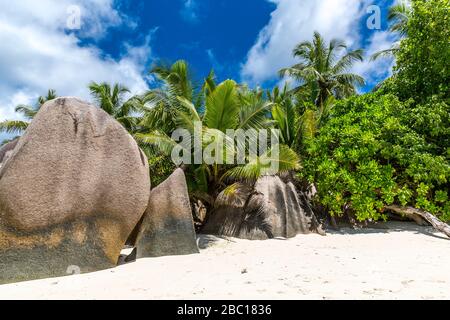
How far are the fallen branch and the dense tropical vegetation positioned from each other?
0.20 meters

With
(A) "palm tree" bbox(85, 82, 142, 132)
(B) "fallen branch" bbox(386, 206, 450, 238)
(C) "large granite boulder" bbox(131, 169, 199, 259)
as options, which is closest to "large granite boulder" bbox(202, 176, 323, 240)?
(B) "fallen branch" bbox(386, 206, 450, 238)

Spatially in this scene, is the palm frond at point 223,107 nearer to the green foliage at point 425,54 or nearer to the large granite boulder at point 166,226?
the large granite boulder at point 166,226

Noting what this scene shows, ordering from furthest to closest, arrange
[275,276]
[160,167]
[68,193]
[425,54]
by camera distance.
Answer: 1. [160,167]
2. [425,54]
3. [68,193]
4. [275,276]

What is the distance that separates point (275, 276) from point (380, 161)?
677 centimetres

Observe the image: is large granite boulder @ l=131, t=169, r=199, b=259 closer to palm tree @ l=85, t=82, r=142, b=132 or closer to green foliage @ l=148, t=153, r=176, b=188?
green foliage @ l=148, t=153, r=176, b=188

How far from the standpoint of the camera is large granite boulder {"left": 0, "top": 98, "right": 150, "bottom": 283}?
482 centimetres

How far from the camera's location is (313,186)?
34.0ft

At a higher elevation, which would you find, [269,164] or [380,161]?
[380,161]

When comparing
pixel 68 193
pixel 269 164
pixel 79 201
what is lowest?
pixel 79 201

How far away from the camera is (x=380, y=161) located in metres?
9.79

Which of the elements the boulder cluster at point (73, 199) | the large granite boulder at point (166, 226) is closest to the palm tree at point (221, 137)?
the large granite boulder at point (166, 226)

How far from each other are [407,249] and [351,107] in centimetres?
510

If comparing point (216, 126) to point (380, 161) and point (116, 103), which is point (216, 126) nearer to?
point (380, 161)

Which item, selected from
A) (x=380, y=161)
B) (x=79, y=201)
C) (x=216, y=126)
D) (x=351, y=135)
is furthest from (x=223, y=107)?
(x=380, y=161)
